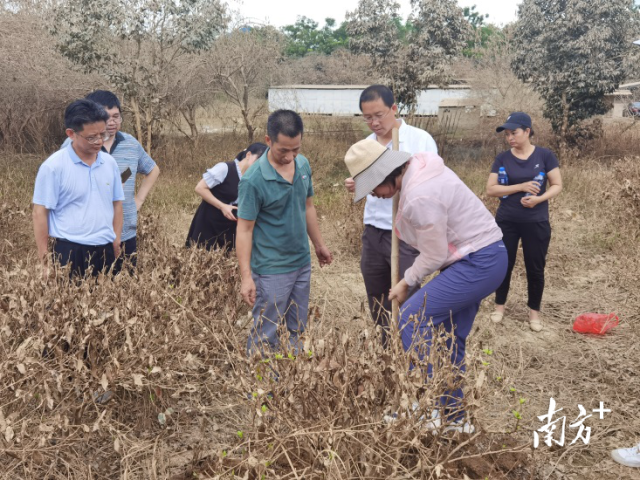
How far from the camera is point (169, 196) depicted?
8859mm

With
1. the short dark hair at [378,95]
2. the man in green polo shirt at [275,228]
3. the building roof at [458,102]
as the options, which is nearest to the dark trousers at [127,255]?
the man in green polo shirt at [275,228]

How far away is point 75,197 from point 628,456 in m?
2.88

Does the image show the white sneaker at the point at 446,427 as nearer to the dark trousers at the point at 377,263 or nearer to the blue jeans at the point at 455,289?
the blue jeans at the point at 455,289

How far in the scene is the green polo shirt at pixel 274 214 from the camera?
2.86 metres

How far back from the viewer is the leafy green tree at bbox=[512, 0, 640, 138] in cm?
1395

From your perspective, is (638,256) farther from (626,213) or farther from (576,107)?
(576,107)

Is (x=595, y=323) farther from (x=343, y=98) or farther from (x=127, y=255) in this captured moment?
(x=343, y=98)

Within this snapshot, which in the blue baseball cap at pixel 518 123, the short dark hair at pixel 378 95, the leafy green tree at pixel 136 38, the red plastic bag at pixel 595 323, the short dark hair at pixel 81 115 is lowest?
the red plastic bag at pixel 595 323

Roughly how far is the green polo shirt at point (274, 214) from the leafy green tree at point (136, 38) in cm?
904

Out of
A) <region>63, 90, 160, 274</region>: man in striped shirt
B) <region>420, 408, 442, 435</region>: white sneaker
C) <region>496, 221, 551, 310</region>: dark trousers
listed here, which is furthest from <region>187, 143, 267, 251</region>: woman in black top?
<region>420, 408, 442, 435</region>: white sneaker

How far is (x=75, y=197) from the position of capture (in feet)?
10.1

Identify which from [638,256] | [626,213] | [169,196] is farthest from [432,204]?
[169,196]

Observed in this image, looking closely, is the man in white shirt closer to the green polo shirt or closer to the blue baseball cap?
the green polo shirt

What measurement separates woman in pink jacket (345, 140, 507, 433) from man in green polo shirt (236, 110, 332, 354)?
0.45 m
